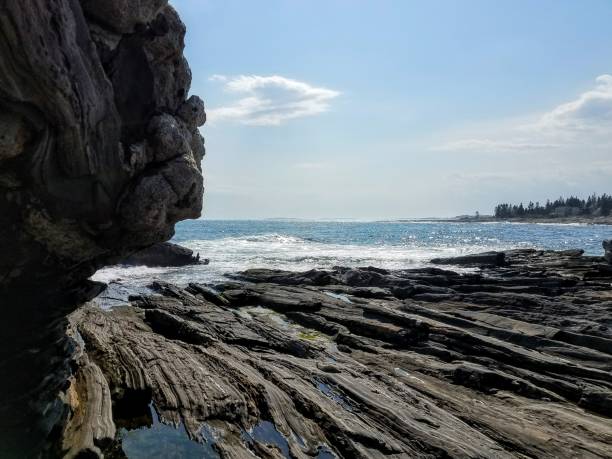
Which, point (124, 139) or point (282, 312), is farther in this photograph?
point (282, 312)

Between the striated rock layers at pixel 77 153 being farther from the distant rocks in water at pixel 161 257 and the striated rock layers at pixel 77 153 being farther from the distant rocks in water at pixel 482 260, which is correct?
the distant rocks in water at pixel 482 260

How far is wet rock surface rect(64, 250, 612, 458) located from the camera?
37.5ft

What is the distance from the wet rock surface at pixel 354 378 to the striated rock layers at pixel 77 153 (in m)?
2.97

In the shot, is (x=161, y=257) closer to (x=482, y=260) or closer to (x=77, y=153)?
(x=482, y=260)

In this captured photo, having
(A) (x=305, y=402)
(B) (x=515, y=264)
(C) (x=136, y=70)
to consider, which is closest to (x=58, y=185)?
(C) (x=136, y=70)

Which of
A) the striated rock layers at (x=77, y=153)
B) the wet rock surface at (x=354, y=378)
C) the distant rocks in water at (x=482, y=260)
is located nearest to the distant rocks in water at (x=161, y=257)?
the wet rock surface at (x=354, y=378)

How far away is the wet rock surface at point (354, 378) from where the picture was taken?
37.5ft

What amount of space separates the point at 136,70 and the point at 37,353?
24.5 feet

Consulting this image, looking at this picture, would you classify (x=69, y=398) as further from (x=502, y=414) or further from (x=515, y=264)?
(x=515, y=264)

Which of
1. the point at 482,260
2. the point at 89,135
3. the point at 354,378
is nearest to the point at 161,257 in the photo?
the point at 482,260

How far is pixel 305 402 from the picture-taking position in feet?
43.1

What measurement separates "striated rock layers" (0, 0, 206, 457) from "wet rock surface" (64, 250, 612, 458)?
2.97 m

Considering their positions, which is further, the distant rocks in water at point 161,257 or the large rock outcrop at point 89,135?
the distant rocks in water at point 161,257

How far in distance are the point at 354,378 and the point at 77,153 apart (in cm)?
1063
